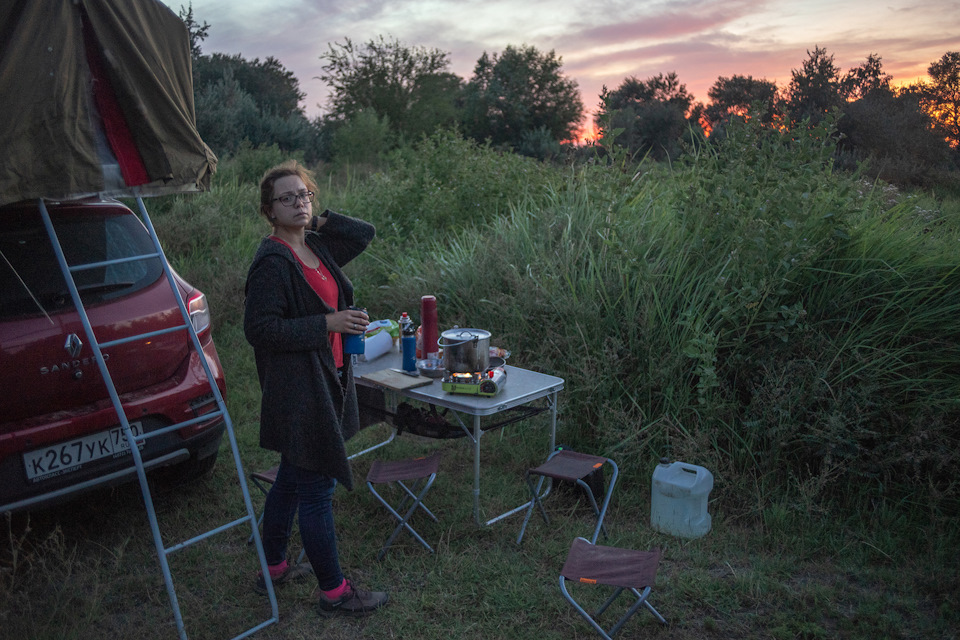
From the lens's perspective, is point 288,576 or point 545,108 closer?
point 288,576

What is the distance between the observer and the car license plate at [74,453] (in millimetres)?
2984

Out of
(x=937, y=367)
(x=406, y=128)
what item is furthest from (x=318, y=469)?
(x=406, y=128)

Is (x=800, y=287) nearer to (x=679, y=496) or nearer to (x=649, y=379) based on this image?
(x=649, y=379)

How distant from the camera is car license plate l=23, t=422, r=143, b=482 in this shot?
2.98 meters

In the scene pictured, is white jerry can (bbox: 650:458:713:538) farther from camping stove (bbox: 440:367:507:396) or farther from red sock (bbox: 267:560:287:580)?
red sock (bbox: 267:560:287:580)

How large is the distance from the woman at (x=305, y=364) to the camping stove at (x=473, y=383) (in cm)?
62

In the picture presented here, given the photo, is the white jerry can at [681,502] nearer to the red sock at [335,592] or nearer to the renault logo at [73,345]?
the red sock at [335,592]

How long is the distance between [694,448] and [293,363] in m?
2.60

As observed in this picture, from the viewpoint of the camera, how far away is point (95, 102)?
287 centimetres

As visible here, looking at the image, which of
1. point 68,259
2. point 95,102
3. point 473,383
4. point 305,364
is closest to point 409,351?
point 473,383

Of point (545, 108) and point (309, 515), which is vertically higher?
point (545, 108)

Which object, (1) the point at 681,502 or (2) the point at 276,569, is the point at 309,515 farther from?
(1) the point at 681,502

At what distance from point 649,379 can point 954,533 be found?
6.02ft

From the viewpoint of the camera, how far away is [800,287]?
4.57m
